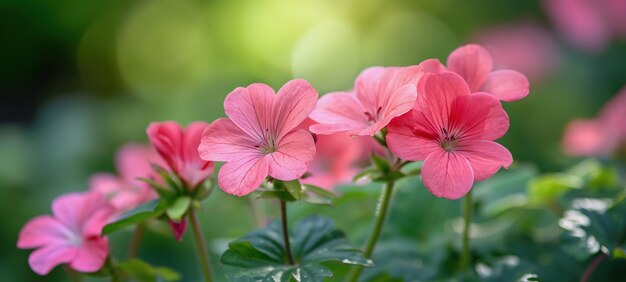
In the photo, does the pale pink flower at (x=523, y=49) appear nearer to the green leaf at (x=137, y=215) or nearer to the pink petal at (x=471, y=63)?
the pink petal at (x=471, y=63)

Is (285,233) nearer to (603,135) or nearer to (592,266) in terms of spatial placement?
(592,266)

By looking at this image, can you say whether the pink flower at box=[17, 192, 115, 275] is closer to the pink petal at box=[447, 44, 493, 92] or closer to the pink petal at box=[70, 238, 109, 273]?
the pink petal at box=[70, 238, 109, 273]

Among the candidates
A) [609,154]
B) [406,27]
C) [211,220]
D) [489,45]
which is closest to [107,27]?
[406,27]

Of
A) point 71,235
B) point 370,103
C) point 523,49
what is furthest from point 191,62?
point 370,103

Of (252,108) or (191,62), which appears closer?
(252,108)

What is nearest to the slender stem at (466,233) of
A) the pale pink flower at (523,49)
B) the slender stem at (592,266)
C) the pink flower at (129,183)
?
the slender stem at (592,266)

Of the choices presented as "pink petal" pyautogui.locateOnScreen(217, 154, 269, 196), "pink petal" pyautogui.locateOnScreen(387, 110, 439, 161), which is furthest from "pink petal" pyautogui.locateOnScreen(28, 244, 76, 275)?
"pink petal" pyautogui.locateOnScreen(387, 110, 439, 161)

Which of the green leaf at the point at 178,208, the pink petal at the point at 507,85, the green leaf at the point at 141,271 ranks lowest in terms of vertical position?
the green leaf at the point at 141,271
